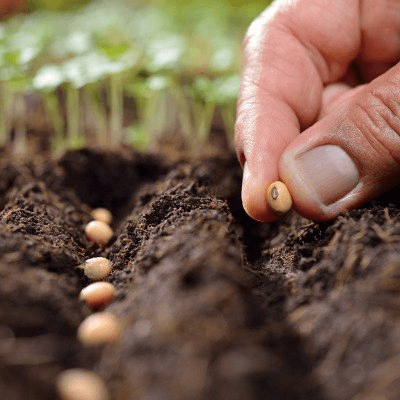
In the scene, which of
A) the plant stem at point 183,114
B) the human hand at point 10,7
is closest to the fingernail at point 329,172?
the plant stem at point 183,114

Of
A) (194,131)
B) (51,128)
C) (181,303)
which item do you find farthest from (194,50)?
(181,303)

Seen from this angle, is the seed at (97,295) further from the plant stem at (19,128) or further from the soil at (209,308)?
the plant stem at (19,128)

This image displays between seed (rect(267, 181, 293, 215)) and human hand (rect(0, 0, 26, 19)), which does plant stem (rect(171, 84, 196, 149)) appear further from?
human hand (rect(0, 0, 26, 19))

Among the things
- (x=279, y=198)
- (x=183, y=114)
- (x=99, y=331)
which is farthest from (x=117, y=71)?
(x=99, y=331)

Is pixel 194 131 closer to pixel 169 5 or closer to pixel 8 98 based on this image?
pixel 8 98

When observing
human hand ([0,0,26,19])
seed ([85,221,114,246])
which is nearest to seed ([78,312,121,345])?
seed ([85,221,114,246])

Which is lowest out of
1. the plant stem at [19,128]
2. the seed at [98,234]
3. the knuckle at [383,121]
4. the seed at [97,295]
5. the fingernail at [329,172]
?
the plant stem at [19,128]
